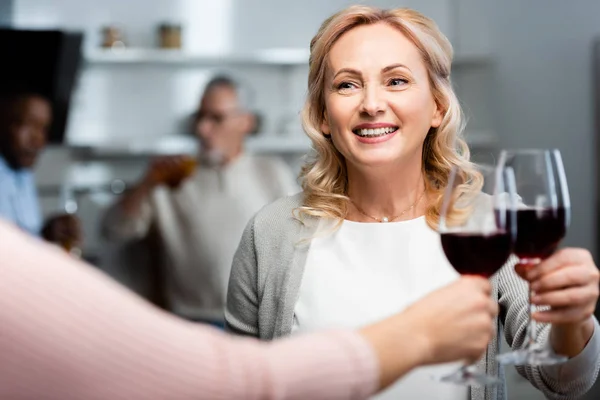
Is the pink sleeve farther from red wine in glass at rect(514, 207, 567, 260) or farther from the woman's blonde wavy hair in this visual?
the woman's blonde wavy hair

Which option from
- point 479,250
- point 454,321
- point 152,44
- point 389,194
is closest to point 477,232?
point 479,250

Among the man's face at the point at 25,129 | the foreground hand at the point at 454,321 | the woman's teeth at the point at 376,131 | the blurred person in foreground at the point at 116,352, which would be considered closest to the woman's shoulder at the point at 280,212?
the woman's teeth at the point at 376,131

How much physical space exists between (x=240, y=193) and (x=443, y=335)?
11.1ft

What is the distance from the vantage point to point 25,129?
14.8 feet

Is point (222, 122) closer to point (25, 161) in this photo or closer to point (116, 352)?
point (25, 161)

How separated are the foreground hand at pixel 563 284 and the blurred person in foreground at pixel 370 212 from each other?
20 centimetres

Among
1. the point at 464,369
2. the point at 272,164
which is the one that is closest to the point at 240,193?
the point at 272,164

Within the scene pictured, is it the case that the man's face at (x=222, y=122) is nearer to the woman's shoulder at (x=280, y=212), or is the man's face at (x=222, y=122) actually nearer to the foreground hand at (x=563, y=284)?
the woman's shoulder at (x=280, y=212)

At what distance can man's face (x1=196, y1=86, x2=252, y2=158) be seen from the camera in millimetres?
4477

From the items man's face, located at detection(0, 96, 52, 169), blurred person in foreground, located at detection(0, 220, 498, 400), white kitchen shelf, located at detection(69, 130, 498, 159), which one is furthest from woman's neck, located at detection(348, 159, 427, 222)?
white kitchen shelf, located at detection(69, 130, 498, 159)

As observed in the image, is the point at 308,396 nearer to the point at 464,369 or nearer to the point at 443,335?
the point at 443,335

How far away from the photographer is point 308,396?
79cm

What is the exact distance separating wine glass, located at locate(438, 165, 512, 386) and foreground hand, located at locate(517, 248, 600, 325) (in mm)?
92

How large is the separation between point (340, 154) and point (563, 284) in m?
0.65
